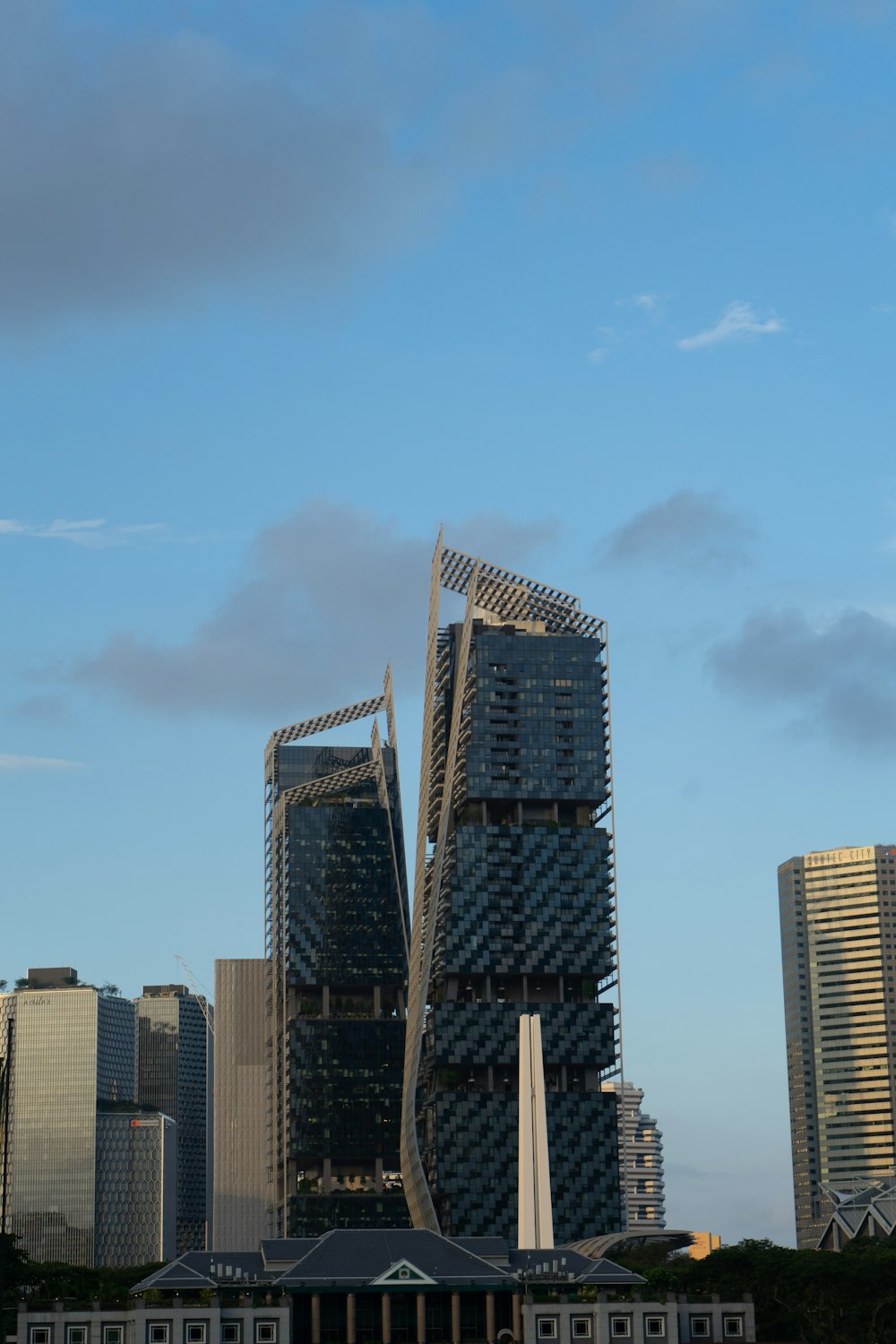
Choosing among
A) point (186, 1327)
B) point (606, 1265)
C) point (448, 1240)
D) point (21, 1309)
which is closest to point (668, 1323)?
point (606, 1265)

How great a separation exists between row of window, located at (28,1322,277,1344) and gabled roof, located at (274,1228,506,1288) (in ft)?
21.3

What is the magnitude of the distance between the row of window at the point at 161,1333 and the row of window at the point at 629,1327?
81.2 feet

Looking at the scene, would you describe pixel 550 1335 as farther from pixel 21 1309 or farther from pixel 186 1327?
pixel 21 1309

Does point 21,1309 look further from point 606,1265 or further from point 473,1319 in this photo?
point 606,1265

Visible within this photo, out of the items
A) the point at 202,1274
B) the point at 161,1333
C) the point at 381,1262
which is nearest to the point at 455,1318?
the point at 381,1262

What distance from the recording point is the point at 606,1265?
194m

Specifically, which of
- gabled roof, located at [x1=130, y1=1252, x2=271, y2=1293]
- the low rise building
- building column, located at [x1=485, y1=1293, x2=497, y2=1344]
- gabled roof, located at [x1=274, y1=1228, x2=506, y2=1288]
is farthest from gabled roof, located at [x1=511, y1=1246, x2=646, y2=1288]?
gabled roof, located at [x1=130, y1=1252, x2=271, y2=1293]

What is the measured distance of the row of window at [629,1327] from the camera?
184 m

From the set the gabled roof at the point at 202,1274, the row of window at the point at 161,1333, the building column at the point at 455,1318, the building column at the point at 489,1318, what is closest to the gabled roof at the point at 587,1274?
the building column at the point at 489,1318

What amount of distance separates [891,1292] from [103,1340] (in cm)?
7336

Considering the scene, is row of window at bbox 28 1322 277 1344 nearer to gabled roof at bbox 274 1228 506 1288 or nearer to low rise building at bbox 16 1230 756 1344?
Answer: low rise building at bbox 16 1230 756 1344

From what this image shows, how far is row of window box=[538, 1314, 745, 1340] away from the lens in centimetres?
18425

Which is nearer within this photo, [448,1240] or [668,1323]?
[668,1323]

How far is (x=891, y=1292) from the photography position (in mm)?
195250
